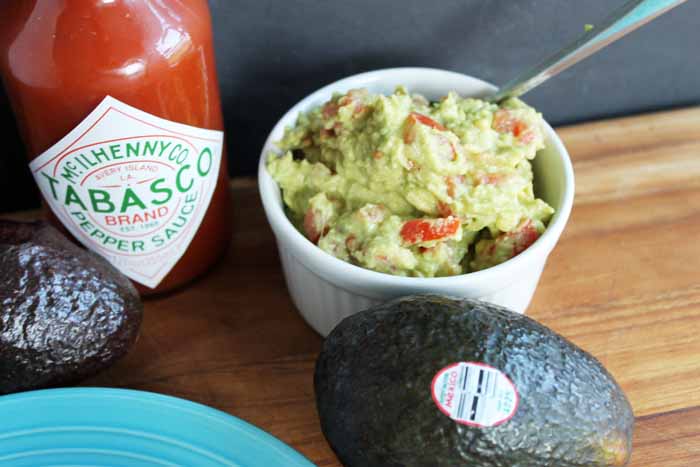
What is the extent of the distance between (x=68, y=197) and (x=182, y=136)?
0.47 ft

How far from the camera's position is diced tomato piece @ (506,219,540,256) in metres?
0.84

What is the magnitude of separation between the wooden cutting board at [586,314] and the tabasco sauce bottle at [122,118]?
10cm

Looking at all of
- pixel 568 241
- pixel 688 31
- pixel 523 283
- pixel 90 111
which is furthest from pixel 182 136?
pixel 688 31

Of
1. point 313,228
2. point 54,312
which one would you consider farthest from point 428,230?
point 54,312

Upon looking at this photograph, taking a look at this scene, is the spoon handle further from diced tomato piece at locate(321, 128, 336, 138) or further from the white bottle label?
→ the white bottle label

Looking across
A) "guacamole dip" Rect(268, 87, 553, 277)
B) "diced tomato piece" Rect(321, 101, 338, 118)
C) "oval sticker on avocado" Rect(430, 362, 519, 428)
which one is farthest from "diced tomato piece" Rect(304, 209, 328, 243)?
"oval sticker on avocado" Rect(430, 362, 519, 428)

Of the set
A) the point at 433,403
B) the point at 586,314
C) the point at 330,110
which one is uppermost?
the point at 330,110

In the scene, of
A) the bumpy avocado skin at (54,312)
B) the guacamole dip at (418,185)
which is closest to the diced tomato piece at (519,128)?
the guacamole dip at (418,185)

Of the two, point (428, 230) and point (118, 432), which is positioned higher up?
point (428, 230)

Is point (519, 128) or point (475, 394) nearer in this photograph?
point (475, 394)

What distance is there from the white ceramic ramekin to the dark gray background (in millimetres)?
97

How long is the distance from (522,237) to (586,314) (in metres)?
0.20

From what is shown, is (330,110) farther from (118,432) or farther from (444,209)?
(118,432)

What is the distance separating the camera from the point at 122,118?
805 mm
